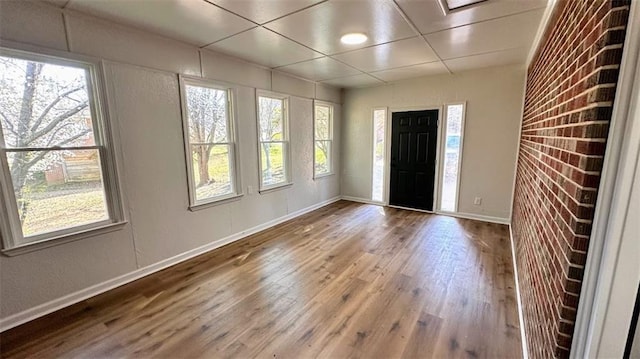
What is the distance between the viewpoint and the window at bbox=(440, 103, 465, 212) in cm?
451

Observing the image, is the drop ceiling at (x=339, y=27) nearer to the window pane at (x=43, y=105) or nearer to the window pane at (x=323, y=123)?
the window pane at (x=43, y=105)

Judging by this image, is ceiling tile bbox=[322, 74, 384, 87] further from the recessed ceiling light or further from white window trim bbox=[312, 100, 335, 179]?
the recessed ceiling light

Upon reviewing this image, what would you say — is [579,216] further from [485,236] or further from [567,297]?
[485,236]

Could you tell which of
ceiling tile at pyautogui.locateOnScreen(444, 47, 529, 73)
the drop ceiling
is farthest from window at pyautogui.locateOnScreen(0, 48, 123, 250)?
ceiling tile at pyautogui.locateOnScreen(444, 47, 529, 73)

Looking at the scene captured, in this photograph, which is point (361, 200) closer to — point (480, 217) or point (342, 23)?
point (480, 217)

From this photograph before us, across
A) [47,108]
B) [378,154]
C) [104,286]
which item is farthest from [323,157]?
[47,108]

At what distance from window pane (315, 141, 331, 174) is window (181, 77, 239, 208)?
6.84 feet

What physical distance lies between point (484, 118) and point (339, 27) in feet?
10.2

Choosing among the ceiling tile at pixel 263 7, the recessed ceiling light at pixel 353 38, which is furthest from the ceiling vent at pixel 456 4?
the ceiling tile at pixel 263 7

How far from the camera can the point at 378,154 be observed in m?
5.52

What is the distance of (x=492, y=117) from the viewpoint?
4188mm

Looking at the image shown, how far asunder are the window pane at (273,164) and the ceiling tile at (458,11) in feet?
8.62

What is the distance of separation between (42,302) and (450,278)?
12.1ft

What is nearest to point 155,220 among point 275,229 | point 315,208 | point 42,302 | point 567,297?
point 42,302
